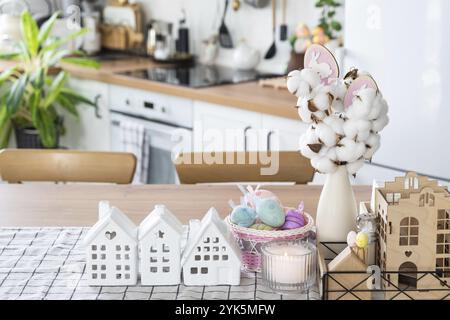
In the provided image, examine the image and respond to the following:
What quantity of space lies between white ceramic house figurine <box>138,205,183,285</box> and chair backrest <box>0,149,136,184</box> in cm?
89

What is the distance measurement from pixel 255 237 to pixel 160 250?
0.18m

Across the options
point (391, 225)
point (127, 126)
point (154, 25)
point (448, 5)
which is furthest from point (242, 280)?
point (154, 25)

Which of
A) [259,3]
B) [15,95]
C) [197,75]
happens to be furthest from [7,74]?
[259,3]

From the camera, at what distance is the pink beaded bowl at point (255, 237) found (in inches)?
63.4

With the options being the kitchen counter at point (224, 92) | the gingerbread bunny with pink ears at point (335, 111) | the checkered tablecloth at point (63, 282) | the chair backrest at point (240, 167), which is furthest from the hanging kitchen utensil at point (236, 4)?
the gingerbread bunny with pink ears at point (335, 111)

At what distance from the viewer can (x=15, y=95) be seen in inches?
157

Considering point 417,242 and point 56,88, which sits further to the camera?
point 56,88

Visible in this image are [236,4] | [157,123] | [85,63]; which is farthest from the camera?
[236,4]

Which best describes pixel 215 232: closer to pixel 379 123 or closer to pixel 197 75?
pixel 379 123

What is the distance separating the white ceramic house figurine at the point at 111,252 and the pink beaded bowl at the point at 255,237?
0.20 meters

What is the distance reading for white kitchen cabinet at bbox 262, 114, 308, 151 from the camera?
10.8ft

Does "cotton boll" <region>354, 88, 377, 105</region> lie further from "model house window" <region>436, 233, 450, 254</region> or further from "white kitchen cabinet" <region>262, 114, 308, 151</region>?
"white kitchen cabinet" <region>262, 114, 308, 151</region>

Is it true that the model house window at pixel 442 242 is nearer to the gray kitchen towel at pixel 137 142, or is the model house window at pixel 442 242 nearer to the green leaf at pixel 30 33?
the gray kitchen towel at pixel 137 142
